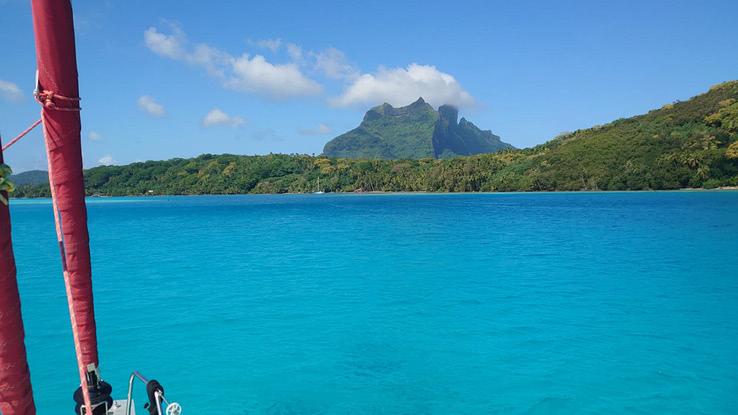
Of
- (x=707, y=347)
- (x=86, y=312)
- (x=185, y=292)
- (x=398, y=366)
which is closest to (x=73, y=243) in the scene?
(x=86, y=312)

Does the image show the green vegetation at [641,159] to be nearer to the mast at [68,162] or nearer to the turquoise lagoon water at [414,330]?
the turquoise lagoon water at [414,330]

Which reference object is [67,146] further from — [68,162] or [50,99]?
[50,99]

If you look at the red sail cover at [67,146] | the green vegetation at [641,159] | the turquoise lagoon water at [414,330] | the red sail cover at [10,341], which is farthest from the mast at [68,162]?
the green vegetation at [641,159]

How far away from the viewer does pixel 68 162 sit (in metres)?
3.92

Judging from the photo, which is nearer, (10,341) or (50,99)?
(10,341)

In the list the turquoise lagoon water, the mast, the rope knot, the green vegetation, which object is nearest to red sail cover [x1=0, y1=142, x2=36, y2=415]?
the mast

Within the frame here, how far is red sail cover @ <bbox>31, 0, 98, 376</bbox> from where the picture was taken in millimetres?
3549

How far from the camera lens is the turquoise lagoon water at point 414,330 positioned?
11.5 meters

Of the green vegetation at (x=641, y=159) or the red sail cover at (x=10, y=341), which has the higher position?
the green vegetation at (x=641, y=159)

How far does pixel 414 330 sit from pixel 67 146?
1422cm

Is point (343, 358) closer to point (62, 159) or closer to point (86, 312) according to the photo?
point (86, 312)

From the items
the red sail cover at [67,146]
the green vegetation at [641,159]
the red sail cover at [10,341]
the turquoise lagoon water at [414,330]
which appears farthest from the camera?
the green vegetation at [641,159]

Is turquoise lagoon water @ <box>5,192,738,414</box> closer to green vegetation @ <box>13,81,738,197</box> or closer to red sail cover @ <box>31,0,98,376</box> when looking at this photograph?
red sail cover @ <box>31,0,98,376</box>

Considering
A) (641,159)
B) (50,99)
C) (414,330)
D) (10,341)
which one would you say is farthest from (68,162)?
(641,159)
